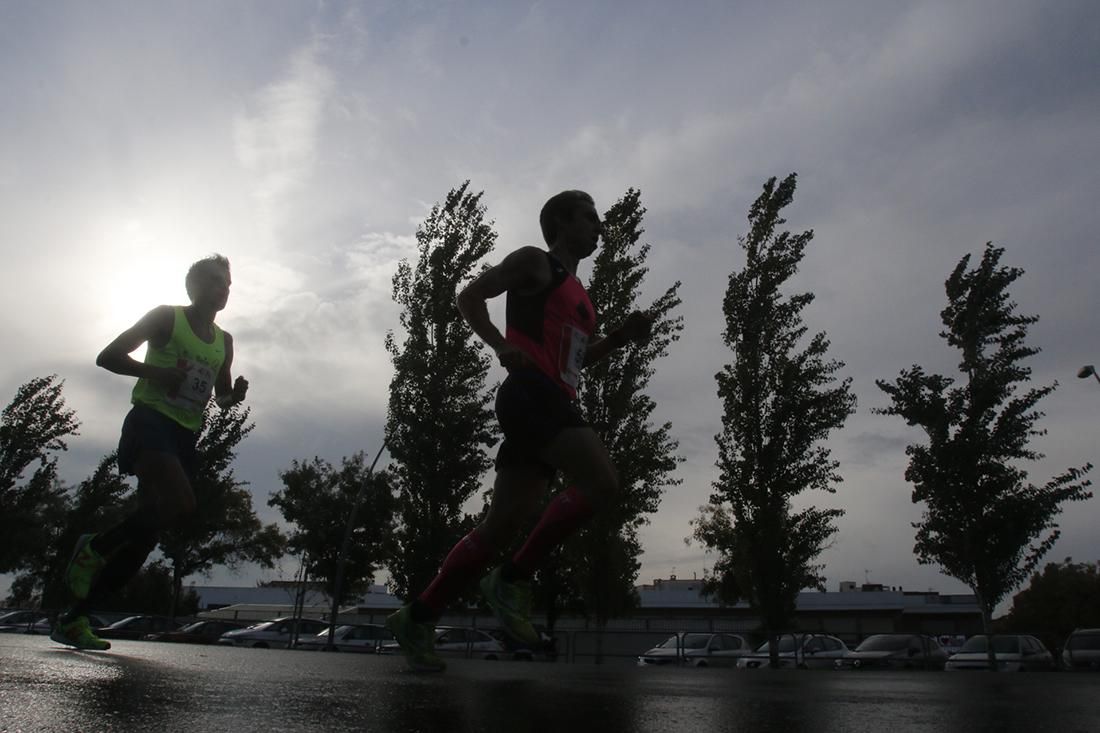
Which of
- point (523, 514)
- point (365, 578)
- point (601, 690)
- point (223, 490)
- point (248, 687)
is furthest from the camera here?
point (365, 578)

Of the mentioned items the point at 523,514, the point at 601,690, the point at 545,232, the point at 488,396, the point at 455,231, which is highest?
the point at 455,231

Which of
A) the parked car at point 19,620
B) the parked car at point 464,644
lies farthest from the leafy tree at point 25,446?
the parked car at point 464,644

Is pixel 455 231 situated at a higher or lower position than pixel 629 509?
higher

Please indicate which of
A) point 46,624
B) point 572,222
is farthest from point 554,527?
point 46,624

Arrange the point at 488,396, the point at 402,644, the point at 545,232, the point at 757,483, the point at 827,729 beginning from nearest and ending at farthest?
the point at 827,729 → the point at 402,644 → the point at 545,232 → the point at 757,483 → the point at 488,396

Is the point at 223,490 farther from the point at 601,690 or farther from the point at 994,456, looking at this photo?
the point at 601,690

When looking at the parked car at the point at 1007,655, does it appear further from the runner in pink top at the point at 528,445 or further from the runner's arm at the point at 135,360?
the runner's arm at the point at 135,360

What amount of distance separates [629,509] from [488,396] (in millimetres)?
5308

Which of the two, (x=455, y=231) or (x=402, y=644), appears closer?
(x=402, y=644)

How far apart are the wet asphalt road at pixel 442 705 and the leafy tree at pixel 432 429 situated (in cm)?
1862

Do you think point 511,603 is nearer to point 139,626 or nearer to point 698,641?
point 698,641

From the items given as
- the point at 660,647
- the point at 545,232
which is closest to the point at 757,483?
the point at 660,647

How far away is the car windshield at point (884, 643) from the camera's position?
62.1 ft

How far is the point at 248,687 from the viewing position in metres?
2.40
